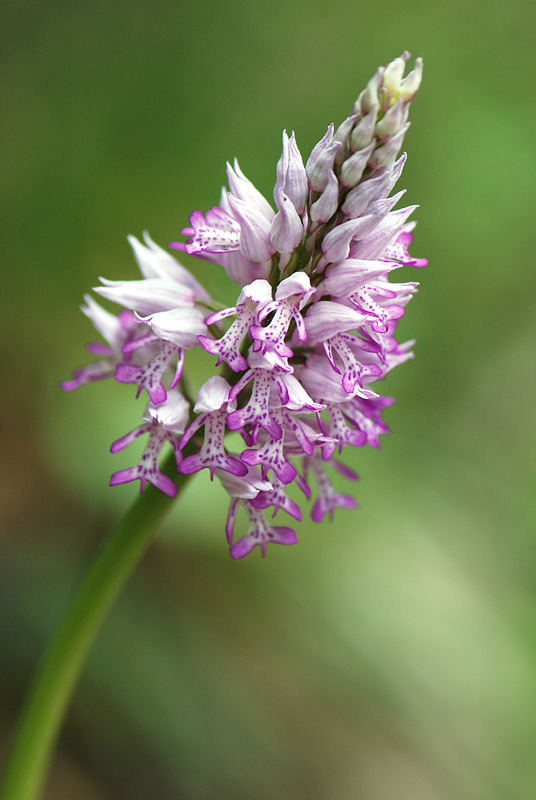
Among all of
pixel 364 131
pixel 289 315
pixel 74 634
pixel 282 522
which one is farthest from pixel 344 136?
pixel 282 522

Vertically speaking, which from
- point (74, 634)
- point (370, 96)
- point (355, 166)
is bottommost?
point (74, 634)

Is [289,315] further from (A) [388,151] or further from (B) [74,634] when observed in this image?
(B) [74,634]

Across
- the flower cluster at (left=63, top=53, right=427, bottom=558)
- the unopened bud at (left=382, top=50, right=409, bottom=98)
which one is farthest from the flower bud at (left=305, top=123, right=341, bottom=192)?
the unopened bud at (left=382, top=50, right=409, bottom=98)

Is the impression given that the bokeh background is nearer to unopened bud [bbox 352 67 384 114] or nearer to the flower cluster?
the flower cluster

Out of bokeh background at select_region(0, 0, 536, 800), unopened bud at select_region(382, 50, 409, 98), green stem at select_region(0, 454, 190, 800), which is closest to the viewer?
unopened bud at select_region(382, 50, 409, 98)

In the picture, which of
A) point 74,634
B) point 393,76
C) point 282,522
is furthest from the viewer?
point 282,522

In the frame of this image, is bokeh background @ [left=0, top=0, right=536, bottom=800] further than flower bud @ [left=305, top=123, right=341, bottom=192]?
Yes

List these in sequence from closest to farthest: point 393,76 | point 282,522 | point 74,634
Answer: point 393,76
point 74,634
point 282,522
